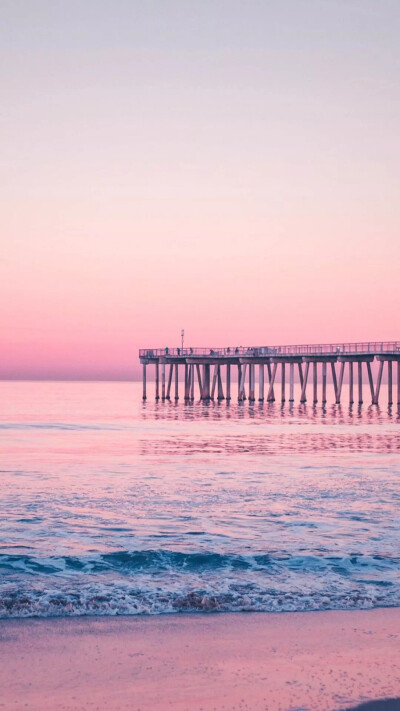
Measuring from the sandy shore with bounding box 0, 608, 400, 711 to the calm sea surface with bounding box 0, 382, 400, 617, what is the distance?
47 cm

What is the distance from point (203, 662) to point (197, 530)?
5.19 meters

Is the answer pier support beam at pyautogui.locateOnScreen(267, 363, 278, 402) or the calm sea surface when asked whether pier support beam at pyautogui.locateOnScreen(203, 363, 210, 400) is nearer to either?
pier support beam at pyautogui.locateOnScreen(267, 363, 278, 402)

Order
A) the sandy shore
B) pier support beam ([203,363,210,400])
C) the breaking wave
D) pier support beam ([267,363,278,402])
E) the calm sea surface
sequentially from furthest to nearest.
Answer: pier support beam ([203,363,210,400]), pier support beam ([267,363,278,402]), the calm sea surface, the breaking wave, the sandy shore

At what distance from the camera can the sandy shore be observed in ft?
15.5

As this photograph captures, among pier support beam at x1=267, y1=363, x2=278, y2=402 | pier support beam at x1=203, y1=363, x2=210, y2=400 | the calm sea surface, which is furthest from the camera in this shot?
pier support beam at x1=203, y1=363, x2=210, y2=400

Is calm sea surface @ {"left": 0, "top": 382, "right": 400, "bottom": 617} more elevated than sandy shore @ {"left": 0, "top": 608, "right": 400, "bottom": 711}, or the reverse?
sandy shore @ {"left": 0, "top": 608, "right": 400, "bottom": 711}

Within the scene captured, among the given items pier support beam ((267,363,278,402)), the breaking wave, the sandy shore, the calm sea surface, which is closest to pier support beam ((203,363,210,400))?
pier support beam ((267,363,278,402))

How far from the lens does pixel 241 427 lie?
35500 mm

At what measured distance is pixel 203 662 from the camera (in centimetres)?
537

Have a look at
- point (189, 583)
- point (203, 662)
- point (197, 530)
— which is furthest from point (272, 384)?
point (203, 662)

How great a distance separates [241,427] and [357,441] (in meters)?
9.49

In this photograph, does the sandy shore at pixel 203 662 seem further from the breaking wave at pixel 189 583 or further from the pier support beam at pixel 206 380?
the pier support beam at pixel 206 380

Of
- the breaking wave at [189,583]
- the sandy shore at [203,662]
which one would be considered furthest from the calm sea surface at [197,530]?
the sandy shore at [203,662]

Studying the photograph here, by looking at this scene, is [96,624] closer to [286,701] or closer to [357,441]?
[286,701]
